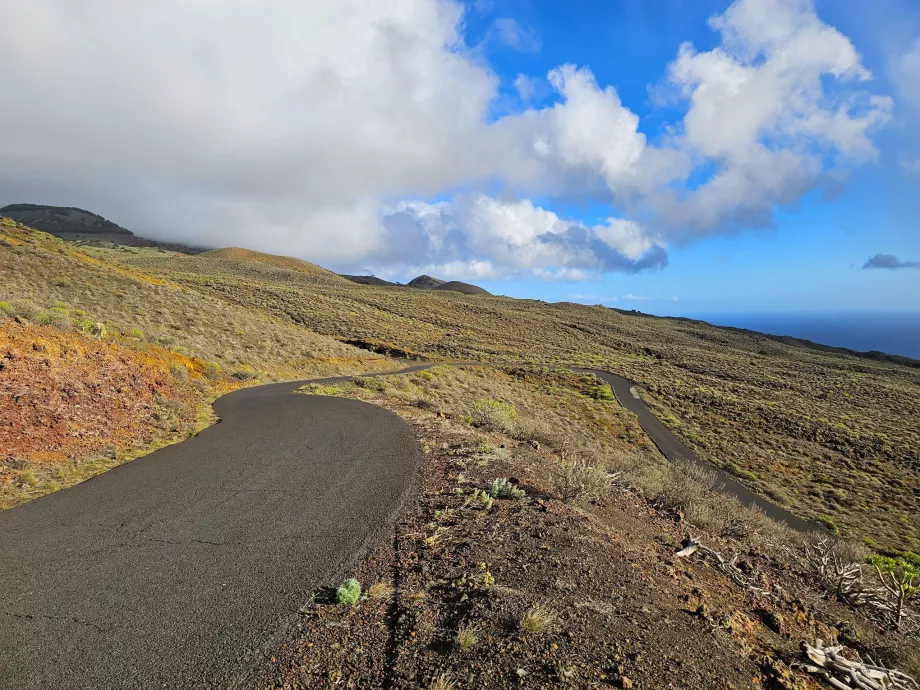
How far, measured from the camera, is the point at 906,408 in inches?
1695

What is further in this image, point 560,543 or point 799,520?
point 799,520

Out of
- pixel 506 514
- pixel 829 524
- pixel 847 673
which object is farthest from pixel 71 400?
pixel 829 524

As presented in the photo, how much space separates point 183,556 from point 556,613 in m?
4.44

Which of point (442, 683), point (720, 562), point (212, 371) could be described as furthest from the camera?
point (212, 371)

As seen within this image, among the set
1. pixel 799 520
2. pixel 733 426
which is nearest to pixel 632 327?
pixel 733 426

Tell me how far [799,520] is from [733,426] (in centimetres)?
1505

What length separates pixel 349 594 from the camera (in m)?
4.29

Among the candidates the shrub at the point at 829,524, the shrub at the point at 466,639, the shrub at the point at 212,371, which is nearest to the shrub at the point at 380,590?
the shrub at the point at 466,639

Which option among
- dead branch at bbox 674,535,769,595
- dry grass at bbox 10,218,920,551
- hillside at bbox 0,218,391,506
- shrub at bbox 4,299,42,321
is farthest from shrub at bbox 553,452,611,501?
shrub at bbox 4,299,42,321

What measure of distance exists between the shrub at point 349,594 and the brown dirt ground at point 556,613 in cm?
8

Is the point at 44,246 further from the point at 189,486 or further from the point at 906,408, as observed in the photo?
the point at 906,408

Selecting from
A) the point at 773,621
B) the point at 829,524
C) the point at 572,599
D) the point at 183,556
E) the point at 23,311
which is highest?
the point at 23,311

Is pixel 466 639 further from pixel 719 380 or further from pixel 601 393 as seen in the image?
pixel 719 380

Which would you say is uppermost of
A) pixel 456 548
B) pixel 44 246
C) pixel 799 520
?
pixel 44 246
